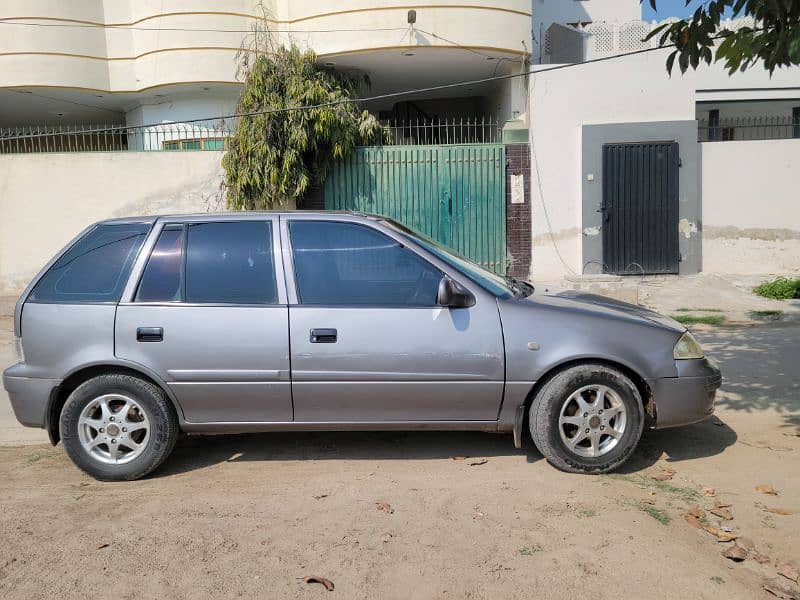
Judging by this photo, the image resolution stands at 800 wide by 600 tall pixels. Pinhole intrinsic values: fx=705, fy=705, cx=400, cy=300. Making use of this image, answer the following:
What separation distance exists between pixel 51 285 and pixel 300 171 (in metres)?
7.23

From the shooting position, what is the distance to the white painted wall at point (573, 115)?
11641mm

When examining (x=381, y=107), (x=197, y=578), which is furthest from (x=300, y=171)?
(x=197, y=578)

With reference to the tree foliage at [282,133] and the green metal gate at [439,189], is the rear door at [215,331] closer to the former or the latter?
the tree foliage at [282,133]

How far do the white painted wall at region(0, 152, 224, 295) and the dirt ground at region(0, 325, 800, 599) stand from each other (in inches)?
279

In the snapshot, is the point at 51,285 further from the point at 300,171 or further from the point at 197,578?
the point at 300,171

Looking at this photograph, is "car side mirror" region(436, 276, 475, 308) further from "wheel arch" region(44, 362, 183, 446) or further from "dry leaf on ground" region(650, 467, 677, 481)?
"wheel arch" region(44, 362, 183, 446)

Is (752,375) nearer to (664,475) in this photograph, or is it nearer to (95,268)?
(664,475)

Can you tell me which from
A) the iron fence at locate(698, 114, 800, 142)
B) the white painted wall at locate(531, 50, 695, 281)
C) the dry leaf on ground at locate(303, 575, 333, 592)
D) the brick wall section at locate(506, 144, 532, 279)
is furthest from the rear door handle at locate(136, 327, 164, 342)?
the iron fence at locate(698, 114, 800, 142)

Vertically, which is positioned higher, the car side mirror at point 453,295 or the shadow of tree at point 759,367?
the car side mirror at point 453,295

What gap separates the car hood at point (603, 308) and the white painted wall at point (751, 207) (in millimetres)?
7854

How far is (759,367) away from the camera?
22.9ft

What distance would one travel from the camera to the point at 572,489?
416 centimetres

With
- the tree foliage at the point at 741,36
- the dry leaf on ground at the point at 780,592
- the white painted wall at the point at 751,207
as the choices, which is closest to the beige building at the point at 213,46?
the white painted wall at the point at 751,207

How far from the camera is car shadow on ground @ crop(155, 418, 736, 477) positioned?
15.7 feet
